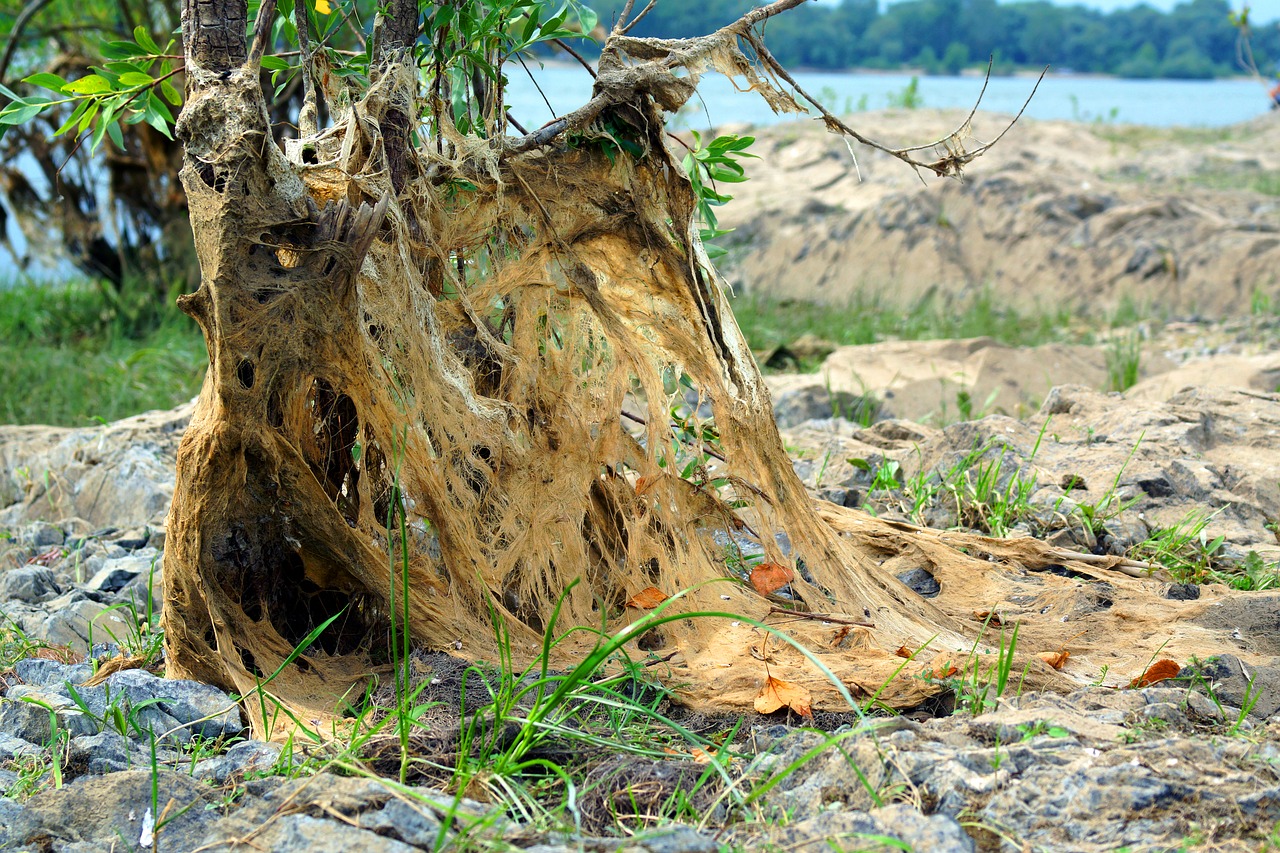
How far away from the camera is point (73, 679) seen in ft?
7.37

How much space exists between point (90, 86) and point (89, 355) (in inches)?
194

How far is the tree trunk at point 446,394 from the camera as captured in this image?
191 cm

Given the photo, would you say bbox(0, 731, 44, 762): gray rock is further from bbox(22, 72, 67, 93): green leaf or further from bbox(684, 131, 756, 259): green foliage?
bbox(684, 131, 756, 259): green foliage

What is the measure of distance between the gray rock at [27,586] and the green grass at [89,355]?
1.71m

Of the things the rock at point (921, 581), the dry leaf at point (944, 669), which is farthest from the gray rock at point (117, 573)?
the dry leaf at point (944, 669)

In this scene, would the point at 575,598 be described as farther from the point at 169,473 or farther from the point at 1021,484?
the point at 169,473

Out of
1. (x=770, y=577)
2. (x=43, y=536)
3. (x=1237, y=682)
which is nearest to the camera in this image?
(x=1237, y=682)

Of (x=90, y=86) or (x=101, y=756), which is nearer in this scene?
(x=101, y=756)

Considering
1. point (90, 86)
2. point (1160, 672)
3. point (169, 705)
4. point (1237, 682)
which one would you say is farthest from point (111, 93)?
point (1237, 682)

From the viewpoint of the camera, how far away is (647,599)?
2.25 m

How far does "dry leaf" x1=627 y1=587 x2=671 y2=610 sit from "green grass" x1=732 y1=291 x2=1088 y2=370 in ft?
14.0

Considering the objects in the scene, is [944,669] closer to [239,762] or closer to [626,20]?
[239,762]

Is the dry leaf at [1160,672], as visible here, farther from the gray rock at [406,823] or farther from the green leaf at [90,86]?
the green leaf at [90,86]

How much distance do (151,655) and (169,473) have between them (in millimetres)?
1907
